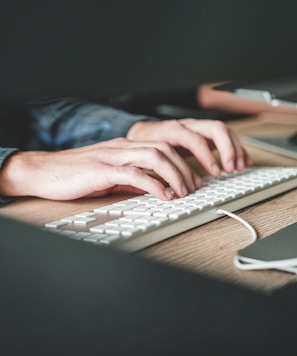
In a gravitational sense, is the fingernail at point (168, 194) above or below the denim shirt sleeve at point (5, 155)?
below

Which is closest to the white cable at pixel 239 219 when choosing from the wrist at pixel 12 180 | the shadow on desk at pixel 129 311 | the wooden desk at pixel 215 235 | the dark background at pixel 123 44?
the wooden desk at pixel 215 235

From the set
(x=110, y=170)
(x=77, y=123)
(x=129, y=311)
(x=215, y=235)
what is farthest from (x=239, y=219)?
(x=77, y=123)

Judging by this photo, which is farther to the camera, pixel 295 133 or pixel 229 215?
pixel 295 133

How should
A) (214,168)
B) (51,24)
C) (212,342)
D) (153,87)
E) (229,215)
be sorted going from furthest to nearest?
(214,168), (229,215), (153,87), (51,24), (212,342)

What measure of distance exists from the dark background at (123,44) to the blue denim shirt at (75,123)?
34cm

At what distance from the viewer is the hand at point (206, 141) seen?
79 centimetres

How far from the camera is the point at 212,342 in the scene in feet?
0.50

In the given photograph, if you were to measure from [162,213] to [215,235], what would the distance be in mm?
57

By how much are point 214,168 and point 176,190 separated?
0.13 m

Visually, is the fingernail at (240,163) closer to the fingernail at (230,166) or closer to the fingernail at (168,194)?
the fingernail at (230,166)

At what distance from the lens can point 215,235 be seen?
0.57 meters

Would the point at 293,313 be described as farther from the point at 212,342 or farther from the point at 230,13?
the point at 230,13

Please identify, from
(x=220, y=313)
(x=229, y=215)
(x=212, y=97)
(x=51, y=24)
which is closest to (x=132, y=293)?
(x=220, y=313)

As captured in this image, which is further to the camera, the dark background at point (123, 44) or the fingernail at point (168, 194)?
the fingernail at point (168, 194)
